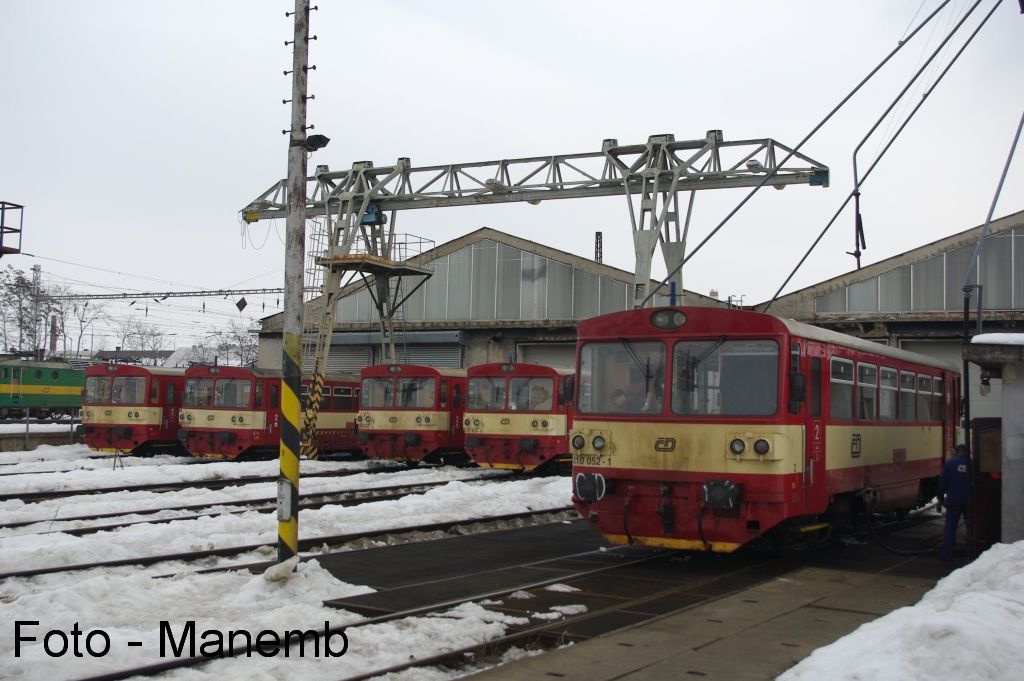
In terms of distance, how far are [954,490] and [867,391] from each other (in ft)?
5.56

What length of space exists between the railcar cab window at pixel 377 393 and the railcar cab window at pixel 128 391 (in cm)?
653

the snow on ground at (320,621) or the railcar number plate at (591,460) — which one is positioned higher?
the railcar number plate at (591,460)

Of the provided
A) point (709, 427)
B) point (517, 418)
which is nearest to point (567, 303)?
point (517, 418)

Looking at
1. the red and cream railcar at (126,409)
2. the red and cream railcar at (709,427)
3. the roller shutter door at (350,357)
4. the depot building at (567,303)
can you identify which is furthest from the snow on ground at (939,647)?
the roller shutter door at (350,357)

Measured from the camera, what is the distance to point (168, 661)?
7098mm

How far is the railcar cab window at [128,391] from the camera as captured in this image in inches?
1099

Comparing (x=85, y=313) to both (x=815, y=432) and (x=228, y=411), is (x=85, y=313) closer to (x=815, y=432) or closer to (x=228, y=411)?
(x=228, y=411)

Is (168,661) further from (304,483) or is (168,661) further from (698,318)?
(304,483)

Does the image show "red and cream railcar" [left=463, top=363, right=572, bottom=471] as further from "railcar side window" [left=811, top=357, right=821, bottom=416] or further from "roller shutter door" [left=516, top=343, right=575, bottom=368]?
"roller shutter door" [left=516, top=343, right=575, bottom=368]

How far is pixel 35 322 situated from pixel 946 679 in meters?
61.7

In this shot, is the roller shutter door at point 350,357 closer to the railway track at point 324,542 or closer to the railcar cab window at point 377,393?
the railcar cab window at point 377,393

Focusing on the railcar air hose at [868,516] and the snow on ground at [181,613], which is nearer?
the snow on ground at [181,613]

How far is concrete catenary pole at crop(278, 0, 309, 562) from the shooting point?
10062 mm

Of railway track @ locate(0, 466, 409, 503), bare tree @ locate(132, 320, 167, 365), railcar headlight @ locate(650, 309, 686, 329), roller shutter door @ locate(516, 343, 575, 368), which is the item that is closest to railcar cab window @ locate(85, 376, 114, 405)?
railway track @ locate(0, 466, 409, 503)
